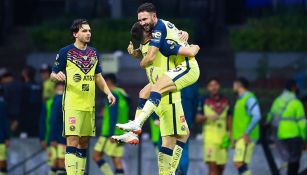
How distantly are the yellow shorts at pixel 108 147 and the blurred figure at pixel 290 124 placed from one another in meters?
3.01

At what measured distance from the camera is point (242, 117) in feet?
82.8

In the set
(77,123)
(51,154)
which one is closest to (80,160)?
(77,123)

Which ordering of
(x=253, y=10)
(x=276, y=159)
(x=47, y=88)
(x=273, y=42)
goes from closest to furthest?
(x=276, y=159) < (x=47, y=88) < (x=273, y=42) < (x=253, y=10)

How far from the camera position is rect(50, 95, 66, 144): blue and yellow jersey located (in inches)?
951

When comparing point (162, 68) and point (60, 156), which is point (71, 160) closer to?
point (162, 68)

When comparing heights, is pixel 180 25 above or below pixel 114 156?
above

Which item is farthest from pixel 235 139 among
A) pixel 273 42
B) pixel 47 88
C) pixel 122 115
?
pixel 273 42

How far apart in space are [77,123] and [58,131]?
625cm

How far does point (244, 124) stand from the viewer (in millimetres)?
25250

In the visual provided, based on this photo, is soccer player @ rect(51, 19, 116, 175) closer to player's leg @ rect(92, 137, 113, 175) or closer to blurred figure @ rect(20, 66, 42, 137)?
player's leg @ rect(92, 137, 113, 175)

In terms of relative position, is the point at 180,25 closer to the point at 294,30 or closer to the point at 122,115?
the point at 294,30

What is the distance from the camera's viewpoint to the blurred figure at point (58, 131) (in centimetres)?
2423

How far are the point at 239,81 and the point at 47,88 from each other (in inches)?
215

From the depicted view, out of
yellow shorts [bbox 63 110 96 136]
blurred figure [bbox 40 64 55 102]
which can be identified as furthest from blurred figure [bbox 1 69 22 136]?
yellow shorts [bbox 63 110 96 136]
